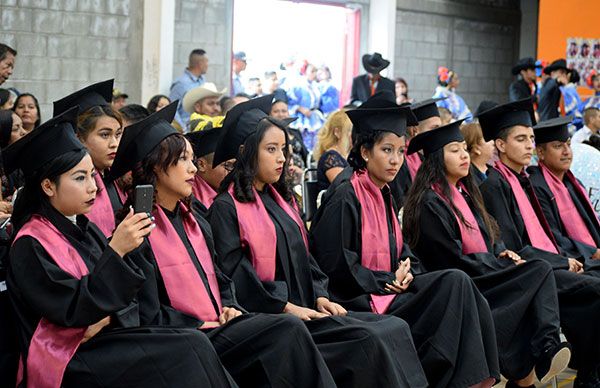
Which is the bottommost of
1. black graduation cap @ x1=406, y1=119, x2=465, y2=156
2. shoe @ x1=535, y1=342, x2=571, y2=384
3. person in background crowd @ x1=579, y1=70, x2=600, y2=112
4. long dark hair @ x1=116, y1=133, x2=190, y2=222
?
shoe @ x1=535, y1=342, x2=571, y2=384

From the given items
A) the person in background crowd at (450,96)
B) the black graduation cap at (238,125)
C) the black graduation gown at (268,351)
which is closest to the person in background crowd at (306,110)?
the person in background crowd at (450,96)

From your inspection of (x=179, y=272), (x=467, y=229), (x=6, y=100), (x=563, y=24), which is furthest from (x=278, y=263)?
(x=563, y=24)

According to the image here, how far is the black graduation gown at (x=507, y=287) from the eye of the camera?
4.72 m

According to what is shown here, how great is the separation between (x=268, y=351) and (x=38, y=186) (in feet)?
3.32

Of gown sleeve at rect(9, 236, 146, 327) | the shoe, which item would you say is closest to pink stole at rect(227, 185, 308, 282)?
gown sleeve at rect(9, 236, 146, 327)

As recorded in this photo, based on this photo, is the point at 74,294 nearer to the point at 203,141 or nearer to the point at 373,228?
the point at 373,228

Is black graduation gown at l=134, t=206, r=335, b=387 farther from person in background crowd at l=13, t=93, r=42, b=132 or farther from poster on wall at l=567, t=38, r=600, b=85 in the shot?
poster on wall at l=567, t=38, r=600, b=85

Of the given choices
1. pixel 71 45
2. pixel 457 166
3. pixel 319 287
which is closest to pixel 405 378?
pixel 319 287

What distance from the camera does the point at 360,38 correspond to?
1457 centimetres

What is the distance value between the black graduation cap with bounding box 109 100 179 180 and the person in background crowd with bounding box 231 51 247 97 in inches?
329

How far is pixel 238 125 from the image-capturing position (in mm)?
4387

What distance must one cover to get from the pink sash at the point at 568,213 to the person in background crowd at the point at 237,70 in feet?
21.9

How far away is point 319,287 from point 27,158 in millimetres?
1552

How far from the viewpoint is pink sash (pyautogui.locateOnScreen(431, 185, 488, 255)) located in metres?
5.06
